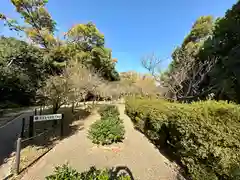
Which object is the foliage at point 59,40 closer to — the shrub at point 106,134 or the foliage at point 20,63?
the foliage at point 20,63

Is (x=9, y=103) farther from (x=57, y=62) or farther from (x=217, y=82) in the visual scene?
(x=217, y=82)

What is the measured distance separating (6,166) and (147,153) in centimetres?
431

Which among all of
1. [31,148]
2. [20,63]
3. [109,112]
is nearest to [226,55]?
[109,112]

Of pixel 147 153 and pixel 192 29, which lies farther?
pixel 192 29

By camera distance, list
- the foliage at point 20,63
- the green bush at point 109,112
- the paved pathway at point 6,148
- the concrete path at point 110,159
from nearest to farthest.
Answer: the concrete path at point 110,159
the paved pathway at point 6,148
the green bush at point 109,112
the foliage at point 20,63

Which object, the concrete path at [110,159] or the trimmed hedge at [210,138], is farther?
the concrete path at [110,159]

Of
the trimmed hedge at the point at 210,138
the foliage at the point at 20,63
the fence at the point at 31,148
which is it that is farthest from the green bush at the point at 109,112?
the trimmed hedge at the point at 210,138

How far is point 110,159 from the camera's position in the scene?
16.1 feet

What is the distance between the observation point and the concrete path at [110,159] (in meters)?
4.14

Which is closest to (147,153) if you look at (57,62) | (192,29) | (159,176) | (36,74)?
(159,176)

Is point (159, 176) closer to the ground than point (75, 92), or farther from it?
closer to the ground

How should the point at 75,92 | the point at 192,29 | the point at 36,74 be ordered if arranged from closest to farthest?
the point at 75,92, the point at 36,74, the point at 192,29

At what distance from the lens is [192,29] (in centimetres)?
1750

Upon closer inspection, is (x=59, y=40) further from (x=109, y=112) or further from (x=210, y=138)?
(x=210, y=138)
